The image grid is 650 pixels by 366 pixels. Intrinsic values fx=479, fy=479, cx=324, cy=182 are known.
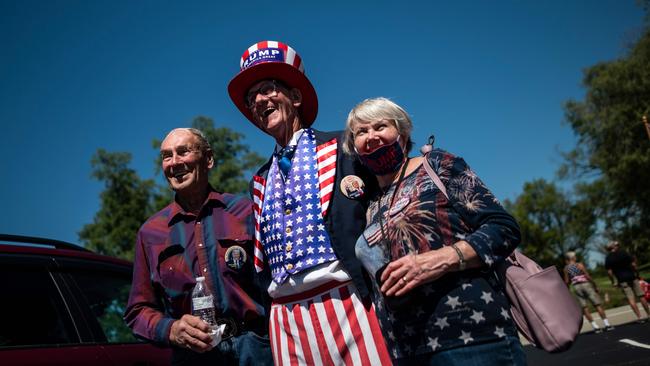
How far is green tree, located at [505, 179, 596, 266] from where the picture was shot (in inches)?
2562

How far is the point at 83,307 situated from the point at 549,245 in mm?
71207

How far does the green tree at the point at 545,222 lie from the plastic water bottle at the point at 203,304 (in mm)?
66528

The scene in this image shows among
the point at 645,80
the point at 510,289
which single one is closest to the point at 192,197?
the point at 510,289

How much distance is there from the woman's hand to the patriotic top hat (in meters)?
1.46

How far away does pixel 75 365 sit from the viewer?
8.44 feet

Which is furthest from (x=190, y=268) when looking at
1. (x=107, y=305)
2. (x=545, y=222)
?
(x=545, y=222)

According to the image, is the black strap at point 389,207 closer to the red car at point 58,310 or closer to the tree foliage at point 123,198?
the red car at point 58,310

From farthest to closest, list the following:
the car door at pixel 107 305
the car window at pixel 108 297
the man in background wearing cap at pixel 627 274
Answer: the man in background wearing cap at pixel 627 274
the car window at pixel 108 297
the car door at pixel 107 305

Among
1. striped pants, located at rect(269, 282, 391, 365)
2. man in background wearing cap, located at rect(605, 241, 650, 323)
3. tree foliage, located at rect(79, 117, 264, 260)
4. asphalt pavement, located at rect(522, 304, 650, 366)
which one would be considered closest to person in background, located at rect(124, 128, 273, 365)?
striped pants, located at rect(269, 282, 391, 365)

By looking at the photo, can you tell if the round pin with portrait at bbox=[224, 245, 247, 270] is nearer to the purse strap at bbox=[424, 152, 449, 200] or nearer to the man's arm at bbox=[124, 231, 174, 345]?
the man's arm at bbox=[124, 231, 174, 345]

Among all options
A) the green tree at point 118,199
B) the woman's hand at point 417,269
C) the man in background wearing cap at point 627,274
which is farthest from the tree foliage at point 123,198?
the woman's hand at point 417,269

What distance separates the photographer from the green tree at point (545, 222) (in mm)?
65062

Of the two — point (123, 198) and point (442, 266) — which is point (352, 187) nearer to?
point (442, 266)

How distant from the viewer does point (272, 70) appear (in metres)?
2.80
